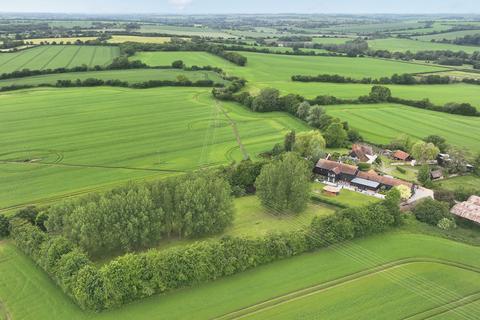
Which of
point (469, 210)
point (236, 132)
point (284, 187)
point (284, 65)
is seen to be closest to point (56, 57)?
point (284, 65)

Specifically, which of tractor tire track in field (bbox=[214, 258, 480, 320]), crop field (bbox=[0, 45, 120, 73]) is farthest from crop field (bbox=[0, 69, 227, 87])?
tractor tire track in field (bbox=[214, 258, 480, 320])

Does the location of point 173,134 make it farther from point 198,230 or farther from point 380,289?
point 380,289

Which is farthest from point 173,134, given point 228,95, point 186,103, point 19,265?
point 19,265

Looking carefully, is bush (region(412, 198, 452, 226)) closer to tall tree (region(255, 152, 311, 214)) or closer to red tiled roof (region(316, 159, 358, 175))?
red tiled roof (region(316, 159, 358, 175))

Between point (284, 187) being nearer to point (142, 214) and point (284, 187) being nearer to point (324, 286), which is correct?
point (324, 286)

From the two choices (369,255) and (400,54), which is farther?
(400,54)

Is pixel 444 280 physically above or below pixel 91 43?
below

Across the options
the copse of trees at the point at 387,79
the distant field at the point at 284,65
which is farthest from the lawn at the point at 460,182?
the copse of trees at the point at 387,79

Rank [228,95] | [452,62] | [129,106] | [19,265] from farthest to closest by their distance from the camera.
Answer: [452,62] → [228,95] → [129,106] → [19,265]
